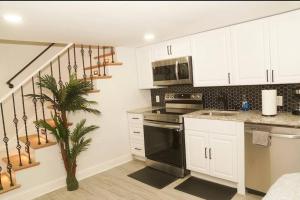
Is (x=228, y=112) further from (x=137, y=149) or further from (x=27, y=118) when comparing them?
(x=27, y=118)

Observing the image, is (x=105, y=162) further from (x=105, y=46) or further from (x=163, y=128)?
(x=105, y=46)

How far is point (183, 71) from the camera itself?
3688mm

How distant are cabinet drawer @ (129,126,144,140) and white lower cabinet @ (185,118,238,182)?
102cm

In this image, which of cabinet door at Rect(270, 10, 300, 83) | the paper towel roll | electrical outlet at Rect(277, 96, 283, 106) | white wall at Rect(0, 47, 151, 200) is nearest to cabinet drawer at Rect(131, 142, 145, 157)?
white wall at Rect(0, 47, 151, 200)

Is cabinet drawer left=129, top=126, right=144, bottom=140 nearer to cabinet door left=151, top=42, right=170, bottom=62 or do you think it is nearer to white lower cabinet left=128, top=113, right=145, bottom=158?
white lower cabinet left=128, top=113, right=145, bottom=158

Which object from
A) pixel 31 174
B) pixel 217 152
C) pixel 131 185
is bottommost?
pixel 131 185

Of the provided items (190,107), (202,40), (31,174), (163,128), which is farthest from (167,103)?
(31,174)

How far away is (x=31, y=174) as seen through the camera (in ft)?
10.4

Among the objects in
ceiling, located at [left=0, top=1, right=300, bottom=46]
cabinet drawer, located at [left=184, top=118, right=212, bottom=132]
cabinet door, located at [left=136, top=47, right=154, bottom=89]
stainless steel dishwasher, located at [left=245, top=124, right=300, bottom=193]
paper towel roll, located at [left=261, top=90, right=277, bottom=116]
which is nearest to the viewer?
ceiling, located at [left=0, top=1, right=300, bottom=46]

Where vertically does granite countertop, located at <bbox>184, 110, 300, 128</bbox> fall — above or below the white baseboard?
above

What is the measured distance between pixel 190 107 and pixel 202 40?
1.23 meters

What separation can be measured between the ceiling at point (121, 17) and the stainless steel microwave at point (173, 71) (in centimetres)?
56

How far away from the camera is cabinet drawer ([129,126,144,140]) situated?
13.6 feet

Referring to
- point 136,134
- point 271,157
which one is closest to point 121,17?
point 271,157
